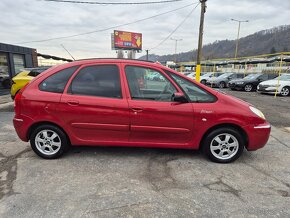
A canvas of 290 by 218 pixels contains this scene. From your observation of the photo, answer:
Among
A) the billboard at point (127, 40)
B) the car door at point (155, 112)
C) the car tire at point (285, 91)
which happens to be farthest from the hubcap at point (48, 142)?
the billboard at point (127, 40)

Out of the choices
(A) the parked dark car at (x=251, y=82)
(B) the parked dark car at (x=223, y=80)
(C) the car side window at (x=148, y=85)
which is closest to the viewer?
(C) the car side window at (x=148, y=85)

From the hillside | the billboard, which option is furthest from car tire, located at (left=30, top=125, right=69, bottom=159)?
the billboard

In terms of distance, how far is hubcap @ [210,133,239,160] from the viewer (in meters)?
3.82

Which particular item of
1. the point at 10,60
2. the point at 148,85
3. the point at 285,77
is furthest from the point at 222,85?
the point at 148,85

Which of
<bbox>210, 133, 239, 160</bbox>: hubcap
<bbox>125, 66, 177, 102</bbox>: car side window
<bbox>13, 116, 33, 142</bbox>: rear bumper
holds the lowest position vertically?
<bbox>210, 133, 239, 160</bbox>: hubcap

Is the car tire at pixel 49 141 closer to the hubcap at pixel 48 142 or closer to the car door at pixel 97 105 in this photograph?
the hubcap at pixel 48 142

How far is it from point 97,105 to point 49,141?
106cm

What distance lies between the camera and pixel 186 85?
3.83 metres

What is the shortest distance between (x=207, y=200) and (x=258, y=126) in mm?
1628

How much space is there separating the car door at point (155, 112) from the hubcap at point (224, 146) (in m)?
0.44

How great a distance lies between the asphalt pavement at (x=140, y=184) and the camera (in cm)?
267

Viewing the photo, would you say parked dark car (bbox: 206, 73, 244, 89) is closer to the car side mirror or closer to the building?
the building

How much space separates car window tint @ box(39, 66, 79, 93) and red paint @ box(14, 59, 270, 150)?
7 centimetres

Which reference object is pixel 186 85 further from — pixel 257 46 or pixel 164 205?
pixel 257 46
